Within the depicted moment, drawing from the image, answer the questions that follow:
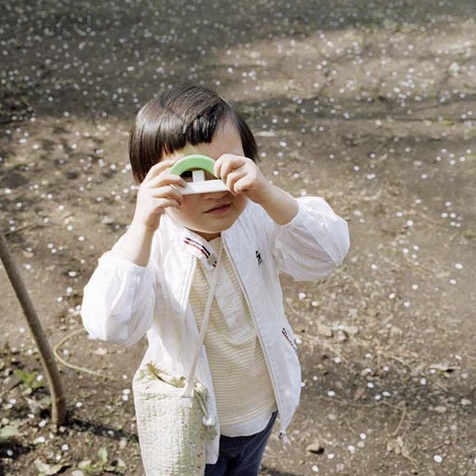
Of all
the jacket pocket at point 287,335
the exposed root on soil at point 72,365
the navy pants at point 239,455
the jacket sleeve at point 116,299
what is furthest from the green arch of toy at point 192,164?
the exposed root on soil at point 72,365

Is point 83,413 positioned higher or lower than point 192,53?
lower

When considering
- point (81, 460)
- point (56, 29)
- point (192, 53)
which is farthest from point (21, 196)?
point (56, 29)

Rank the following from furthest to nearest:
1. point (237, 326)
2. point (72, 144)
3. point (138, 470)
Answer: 1. point (72, 144)
2. point (138, 470)
3. point (237, 326)

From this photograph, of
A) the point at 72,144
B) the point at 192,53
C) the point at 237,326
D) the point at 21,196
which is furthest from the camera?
the point at 192,53

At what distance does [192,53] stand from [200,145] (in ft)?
15.5

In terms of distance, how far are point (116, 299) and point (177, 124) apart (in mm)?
375

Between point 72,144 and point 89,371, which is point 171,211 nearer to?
point 89,371

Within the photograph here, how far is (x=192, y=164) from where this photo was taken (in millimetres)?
1250

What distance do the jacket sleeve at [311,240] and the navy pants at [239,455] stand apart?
0.45 meters

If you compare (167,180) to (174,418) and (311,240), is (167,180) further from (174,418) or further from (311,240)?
(174,418)

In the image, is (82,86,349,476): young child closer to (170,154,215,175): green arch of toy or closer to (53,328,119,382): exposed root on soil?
(170,154,215,175): green arch of toy

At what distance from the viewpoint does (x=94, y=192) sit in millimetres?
4023

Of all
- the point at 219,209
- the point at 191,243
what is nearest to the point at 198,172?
the point at 219,209

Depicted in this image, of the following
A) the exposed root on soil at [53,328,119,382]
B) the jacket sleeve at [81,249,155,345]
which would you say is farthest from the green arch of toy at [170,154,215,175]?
the exposed root on soil at [53,328,119,382]
